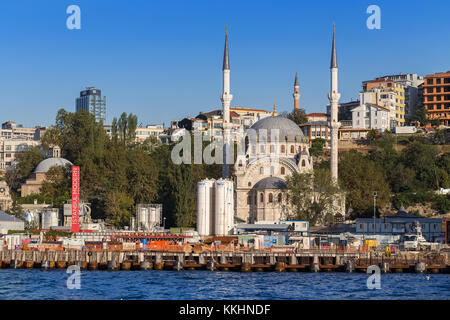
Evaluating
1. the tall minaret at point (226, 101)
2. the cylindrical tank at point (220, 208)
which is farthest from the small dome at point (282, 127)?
the cylindrical tank at point (220, 208)

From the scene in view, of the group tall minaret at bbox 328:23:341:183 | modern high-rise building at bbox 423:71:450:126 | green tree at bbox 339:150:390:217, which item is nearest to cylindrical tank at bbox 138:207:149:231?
tall minaret at bbox 328:23:341:183

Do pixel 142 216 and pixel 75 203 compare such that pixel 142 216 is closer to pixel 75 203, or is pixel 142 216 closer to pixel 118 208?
pixel 118 208

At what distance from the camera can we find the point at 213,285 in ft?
137

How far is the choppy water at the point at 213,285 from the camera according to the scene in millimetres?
37531

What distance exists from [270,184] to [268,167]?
4389 mm

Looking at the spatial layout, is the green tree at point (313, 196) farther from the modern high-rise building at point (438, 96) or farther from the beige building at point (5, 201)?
the modern high-rise building at point (438, 96)

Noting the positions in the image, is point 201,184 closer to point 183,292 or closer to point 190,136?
point 190,136

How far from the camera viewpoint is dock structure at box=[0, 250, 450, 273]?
1917 inches

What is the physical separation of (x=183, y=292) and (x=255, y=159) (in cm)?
4037

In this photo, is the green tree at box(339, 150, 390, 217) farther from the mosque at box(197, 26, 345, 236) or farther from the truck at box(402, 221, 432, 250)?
the truck at box(402, 221, 432, 250)

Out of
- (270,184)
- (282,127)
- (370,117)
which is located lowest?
(270,184)

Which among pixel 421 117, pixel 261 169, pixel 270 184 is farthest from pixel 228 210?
pixel 421 117

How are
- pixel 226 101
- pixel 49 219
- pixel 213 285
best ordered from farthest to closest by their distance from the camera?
pixel 226 101
pixel 49 219
pixel 213 285

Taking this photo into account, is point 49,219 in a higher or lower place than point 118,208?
lower
